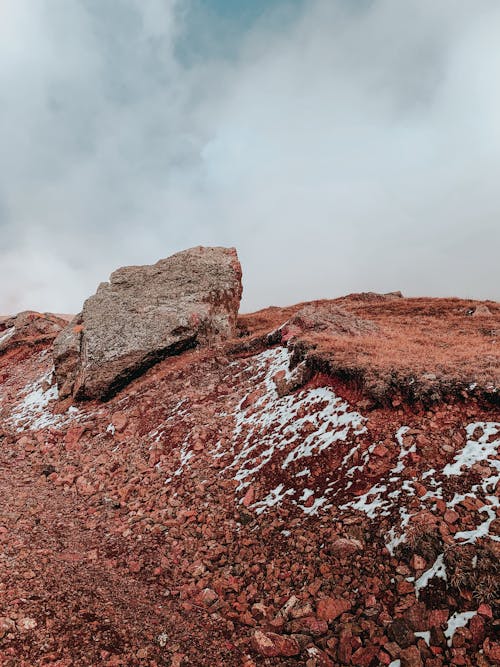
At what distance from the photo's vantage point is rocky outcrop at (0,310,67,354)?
121 feet

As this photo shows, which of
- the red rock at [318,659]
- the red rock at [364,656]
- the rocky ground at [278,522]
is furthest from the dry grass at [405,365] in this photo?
the red rock at [318,659]

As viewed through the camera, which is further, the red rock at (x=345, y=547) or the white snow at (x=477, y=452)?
the white snow at (x=477, y=452)

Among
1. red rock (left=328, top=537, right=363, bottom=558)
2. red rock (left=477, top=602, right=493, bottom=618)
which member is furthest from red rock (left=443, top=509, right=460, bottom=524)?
red rock (left=328, top=537, right=363, bottom=558)

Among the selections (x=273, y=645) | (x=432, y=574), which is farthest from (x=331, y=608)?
(x=432, y=574)

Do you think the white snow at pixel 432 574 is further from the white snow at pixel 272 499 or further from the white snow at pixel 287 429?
the white snow at pixel 272 499

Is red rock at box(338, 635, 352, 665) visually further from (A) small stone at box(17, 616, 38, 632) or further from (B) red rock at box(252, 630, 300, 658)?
(A) small stone at box(17, 616, 38, 632)

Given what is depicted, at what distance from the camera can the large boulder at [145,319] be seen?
22016 millimetres

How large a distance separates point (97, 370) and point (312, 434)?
14.6m

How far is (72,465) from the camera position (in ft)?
50.8

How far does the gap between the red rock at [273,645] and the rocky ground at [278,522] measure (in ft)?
0.08

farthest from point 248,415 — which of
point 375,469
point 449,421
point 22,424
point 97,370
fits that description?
point 22,424

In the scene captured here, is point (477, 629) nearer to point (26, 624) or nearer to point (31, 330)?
point (26, 624)

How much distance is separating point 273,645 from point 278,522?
2878mm

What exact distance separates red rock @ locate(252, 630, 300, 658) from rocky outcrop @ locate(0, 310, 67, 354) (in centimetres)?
3524
